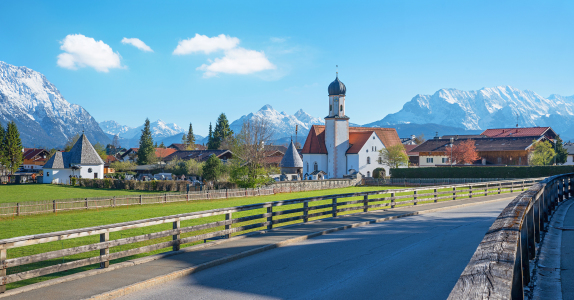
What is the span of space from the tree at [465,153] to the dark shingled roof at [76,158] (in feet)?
229

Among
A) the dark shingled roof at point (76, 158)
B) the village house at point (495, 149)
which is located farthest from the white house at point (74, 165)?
the village house at point (495, 149)

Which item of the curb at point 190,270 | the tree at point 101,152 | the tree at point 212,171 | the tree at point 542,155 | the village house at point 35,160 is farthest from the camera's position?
the village house at point 35,160

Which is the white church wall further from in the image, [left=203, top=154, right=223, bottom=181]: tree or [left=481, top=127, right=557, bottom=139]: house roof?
[left=481, top=127, right=557, bottom=139]: house roof

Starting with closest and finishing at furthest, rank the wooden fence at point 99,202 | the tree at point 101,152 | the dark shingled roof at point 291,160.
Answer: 1. the wooden fence at point 99,202
2. the dark shingled roof at point 291,160
3. the tree at point 101,152

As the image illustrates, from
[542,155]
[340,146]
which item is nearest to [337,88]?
[340,146]

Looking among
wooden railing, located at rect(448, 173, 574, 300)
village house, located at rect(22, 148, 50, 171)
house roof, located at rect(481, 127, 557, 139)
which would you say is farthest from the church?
village house, located at rect(22, 148, 50, 171)

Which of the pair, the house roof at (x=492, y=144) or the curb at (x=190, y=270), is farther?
the house roof at (x=492, y=144)

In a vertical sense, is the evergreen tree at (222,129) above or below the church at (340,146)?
above

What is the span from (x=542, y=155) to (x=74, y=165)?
82.5 meters

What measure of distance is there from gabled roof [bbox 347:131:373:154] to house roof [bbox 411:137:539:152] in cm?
2095

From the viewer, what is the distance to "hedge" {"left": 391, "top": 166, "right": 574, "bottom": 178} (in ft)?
186

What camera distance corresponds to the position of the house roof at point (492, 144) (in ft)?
Result: 284

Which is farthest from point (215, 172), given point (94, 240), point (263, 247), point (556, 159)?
point (556, 159)

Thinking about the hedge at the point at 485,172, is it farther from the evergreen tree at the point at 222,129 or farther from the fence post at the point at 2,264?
the evergreen tree at the point at 222,129
